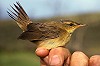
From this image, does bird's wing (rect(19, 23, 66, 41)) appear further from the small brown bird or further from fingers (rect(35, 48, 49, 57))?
fingers (rect(35, 48, 49, 57))

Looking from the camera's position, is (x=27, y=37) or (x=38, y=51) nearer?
(x=38, y=51)

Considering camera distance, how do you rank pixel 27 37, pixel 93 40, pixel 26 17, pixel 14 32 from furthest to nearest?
1. pixel 14 32
2. pixel 93 40
3. pixel 26 17
4. pixel 27 37

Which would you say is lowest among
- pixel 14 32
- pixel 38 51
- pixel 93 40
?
pixel 93 40

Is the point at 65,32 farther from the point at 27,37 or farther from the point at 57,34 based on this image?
the point at 27,37

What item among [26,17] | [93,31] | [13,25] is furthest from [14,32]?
[26,17]

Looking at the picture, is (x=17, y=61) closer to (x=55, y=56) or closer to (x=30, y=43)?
(x=30, y=43)

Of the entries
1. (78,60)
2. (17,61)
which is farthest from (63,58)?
(17,61)

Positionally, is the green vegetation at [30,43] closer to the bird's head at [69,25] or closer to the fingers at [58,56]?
the bird's head at [69,25]
